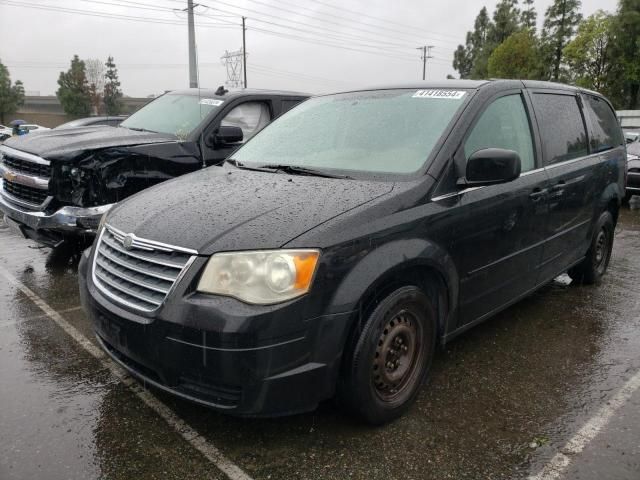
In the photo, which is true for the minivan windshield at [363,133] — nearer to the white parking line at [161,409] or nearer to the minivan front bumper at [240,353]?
the minivan front bumper at [240,353]

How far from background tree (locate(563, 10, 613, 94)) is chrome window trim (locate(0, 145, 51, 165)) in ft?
149

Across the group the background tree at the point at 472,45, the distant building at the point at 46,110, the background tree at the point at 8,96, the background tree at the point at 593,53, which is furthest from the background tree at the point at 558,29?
the background tree at the point at 8,96

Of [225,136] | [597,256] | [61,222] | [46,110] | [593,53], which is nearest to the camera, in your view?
[61,222]

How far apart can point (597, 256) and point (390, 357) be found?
3.32 meters

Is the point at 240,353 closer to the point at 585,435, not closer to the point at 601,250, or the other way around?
the point at 585,435

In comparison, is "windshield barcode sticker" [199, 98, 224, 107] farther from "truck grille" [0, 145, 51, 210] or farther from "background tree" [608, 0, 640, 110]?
"background tree" [608, 0, 640, 110]

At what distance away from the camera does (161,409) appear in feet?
9.37

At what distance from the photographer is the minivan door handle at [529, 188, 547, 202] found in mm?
3506

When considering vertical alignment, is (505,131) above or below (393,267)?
above

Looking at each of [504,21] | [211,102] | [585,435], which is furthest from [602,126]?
[504,21]

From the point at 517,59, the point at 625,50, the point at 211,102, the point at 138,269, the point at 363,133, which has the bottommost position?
the point at 138,269

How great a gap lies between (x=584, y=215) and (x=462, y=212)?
2005 millimetres

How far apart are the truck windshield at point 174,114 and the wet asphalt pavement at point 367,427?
2.64m

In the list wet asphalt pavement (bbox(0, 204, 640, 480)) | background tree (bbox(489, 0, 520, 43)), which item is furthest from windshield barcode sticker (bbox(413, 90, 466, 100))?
background tree (bbox(489, 0, 520, 43))
